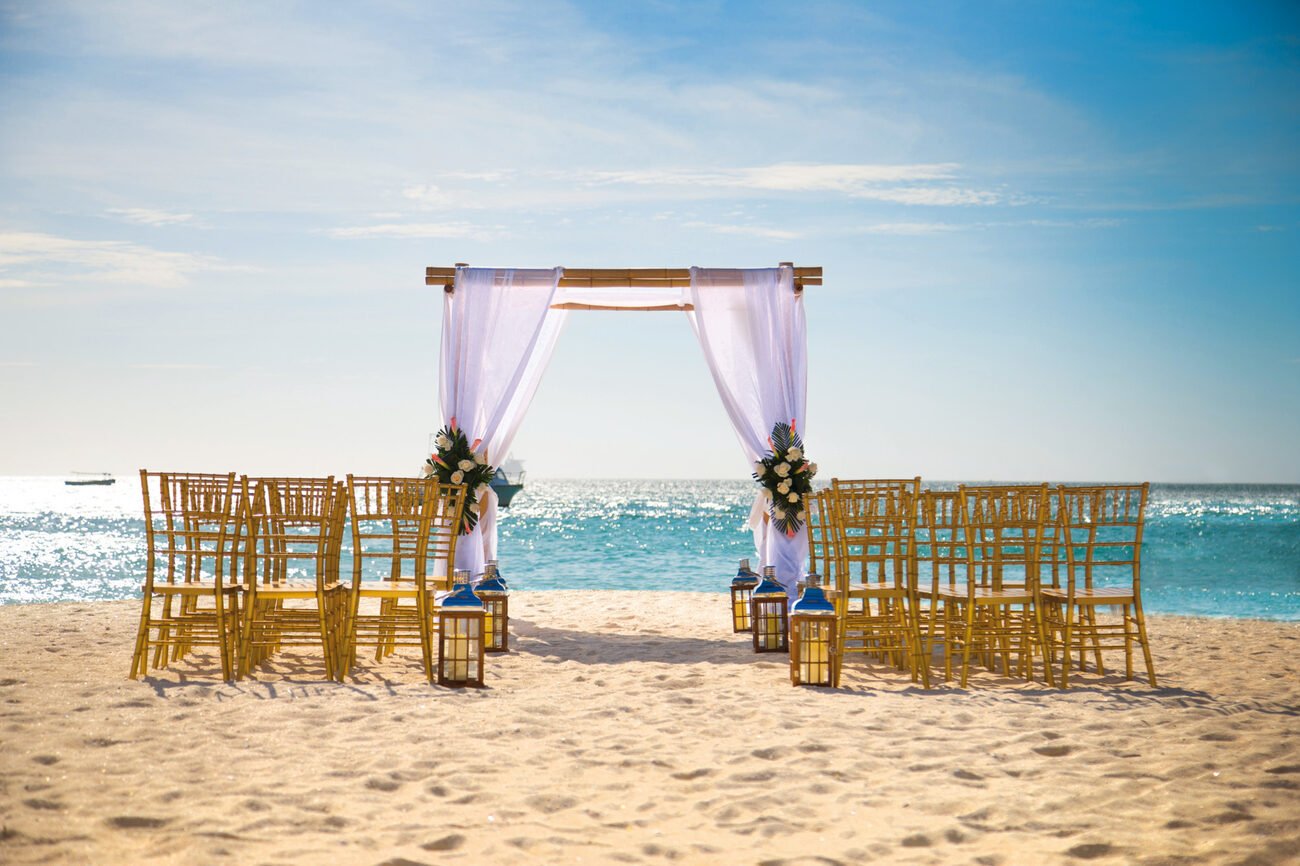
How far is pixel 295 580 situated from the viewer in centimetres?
628

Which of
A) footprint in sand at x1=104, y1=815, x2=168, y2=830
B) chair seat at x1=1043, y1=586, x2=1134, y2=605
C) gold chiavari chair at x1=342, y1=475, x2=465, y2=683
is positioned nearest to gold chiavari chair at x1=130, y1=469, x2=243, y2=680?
gold chiavari chair at x1=342, y1=475, x2=465, y2=683

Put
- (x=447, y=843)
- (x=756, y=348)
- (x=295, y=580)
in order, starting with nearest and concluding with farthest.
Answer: (x=447, y=843), (x=295, y=580), (x=756, y=348)

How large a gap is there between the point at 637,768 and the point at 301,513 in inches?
129

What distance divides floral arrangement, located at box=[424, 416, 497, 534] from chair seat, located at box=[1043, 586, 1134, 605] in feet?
14.0

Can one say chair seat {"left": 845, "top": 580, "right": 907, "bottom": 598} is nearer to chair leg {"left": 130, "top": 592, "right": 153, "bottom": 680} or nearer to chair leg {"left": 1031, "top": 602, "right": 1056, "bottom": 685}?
chair leg {"left": 1031, "top": 602, "right": 1056, "bottom": 685}

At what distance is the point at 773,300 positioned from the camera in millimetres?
8383

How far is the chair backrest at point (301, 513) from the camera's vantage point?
19.5 ft

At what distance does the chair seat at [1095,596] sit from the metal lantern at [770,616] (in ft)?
5.82

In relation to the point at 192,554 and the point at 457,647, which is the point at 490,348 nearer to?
the point at 192,554

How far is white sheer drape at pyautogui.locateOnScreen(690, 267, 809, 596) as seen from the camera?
8312 millimetres

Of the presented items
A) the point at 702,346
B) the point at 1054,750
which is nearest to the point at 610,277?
the point at 702,346

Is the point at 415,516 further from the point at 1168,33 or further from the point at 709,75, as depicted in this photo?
the point at 1168,33

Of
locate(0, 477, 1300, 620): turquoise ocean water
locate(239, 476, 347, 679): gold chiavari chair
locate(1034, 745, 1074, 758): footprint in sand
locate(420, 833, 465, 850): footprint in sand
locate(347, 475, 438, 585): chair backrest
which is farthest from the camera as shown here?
locate(0, 477, 1300, 620): turquoise ocean water

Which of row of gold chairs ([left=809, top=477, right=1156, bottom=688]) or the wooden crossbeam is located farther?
the wooden crossbeam
